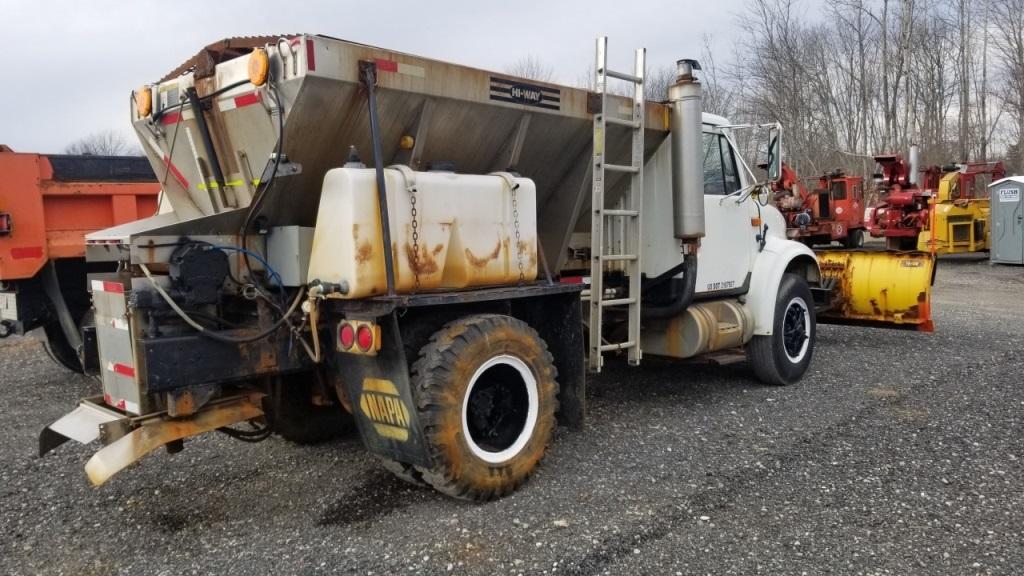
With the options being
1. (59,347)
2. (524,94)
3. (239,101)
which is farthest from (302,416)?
(59,347)

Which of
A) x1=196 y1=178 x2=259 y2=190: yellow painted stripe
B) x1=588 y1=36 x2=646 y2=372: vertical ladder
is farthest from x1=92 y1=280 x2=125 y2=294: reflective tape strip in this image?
x1=588 y1=36 x2=646 y2=372: vertical ladder

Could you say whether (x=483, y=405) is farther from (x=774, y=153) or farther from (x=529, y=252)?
(x=774, y=153)

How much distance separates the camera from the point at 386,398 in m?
4.15

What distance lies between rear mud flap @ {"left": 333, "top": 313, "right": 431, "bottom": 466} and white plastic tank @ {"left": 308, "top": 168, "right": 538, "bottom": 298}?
32cm

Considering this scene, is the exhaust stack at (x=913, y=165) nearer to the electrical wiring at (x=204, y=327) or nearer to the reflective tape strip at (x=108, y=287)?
the electrical wiring at (x=204, y=327)

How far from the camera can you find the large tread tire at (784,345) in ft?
22.8

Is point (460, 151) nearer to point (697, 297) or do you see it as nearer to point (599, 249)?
point (599, 249)

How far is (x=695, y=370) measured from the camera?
26.1 ft

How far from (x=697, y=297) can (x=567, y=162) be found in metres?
1.81

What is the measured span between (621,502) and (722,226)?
3134 millimetres

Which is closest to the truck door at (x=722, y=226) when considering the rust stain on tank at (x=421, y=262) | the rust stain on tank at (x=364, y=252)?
the rust stain on tank at (x=421, y=262)

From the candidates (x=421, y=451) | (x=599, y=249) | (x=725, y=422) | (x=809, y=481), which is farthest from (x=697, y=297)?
(x=421, y=451)

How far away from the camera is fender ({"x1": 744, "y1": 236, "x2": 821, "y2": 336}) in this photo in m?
6.90

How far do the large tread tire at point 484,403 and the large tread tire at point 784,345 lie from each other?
9.61ft
